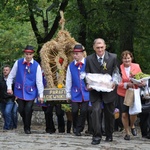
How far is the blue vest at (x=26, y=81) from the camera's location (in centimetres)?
1234

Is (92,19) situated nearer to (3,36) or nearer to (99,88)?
(3,36)

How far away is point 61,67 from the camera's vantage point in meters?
13.9

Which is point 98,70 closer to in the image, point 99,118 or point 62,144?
point 99,118

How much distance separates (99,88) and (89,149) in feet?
4.03

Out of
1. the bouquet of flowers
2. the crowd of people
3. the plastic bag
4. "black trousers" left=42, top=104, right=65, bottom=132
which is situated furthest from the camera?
"black trousers" left=42, top=104, right=65, bottom=132

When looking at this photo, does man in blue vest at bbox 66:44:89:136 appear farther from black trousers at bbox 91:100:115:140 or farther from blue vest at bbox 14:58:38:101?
black trousers at bbox 91:100:115:140

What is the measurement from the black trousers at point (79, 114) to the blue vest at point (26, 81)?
40.4 inches

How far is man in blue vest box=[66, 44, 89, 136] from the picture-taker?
12031 millimetres

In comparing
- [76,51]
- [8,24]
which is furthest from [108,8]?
[76,51]

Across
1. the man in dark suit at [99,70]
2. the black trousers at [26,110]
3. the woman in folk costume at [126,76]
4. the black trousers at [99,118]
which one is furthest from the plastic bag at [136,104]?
the black trousers at [26,110]

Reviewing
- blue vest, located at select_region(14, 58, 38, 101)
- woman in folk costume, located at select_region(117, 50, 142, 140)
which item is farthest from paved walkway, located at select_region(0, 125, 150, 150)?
blue vest, located at select_region(14, 58, 38, 101)

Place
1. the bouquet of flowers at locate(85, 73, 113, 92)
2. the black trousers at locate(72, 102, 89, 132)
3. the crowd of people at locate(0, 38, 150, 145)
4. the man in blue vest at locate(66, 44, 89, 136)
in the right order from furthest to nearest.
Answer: the man in blue vest at locate(66, 44, 89, 136), the black trousers at locate(72, 102, 89, 132), the crowd of people at locate(0, 38, 150, 145), the bouquet of flowers at locate(85, 73, 113, 92)

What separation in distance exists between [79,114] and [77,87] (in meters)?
0.61

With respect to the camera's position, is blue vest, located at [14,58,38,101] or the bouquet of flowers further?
blue vest, located at [14,58,38,101]
